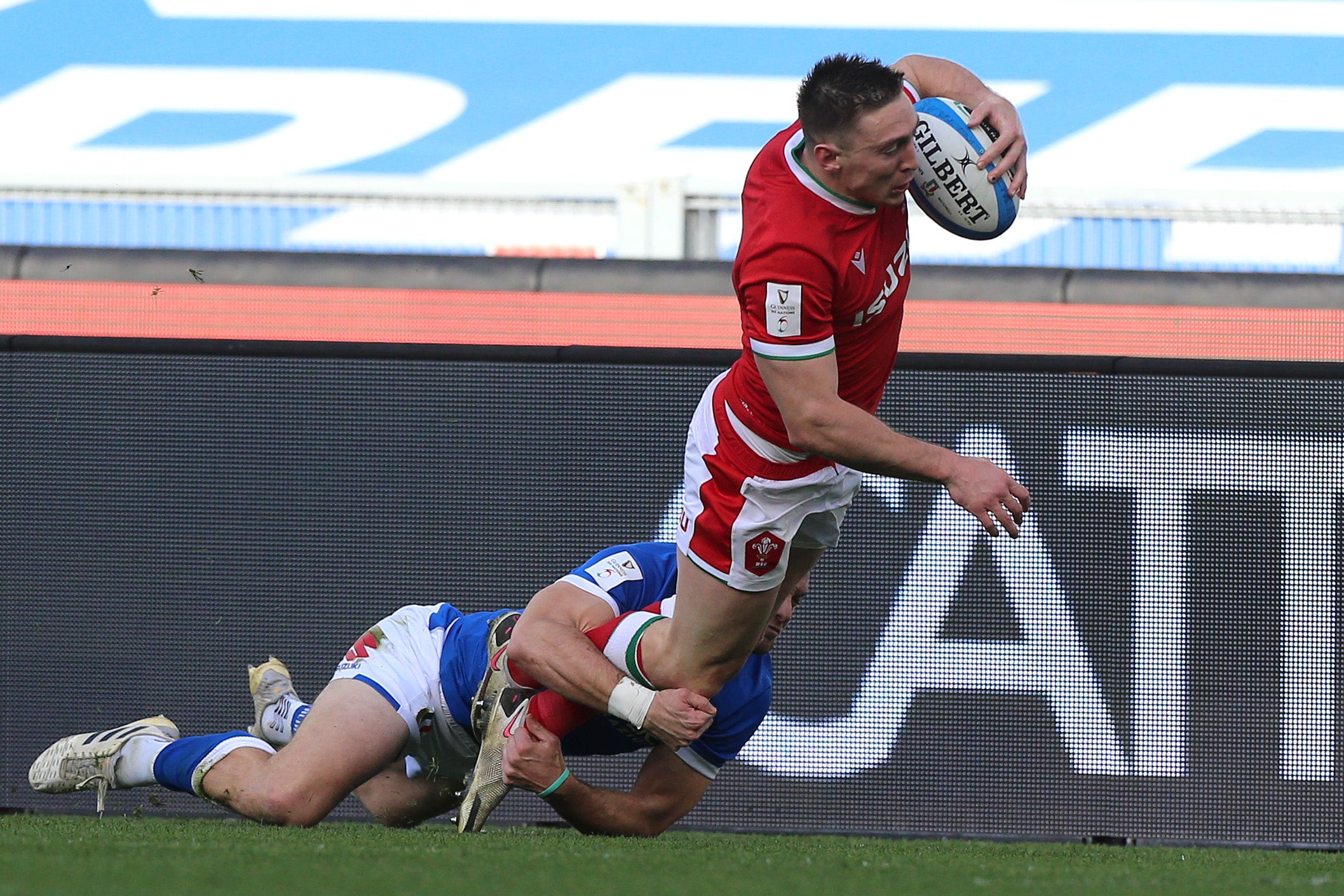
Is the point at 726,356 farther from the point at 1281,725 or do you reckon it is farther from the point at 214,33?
the point at 214,33

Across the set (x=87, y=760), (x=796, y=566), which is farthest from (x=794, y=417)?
(x=87, y=760)

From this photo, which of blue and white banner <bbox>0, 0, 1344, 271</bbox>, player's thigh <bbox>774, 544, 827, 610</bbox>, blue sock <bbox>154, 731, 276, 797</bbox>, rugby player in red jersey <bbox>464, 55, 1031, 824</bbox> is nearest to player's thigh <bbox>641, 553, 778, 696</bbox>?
rugby player in red jersey <bbox>464, 55, 1031, 824</bbox>

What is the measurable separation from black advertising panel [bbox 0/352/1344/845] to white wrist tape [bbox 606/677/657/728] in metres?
0.89

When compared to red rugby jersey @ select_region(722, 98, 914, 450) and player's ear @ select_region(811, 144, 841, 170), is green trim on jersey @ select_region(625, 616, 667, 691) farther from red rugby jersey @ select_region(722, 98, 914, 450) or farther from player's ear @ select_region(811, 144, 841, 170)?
player's ear @ select_region(811, 144, 841, 170)

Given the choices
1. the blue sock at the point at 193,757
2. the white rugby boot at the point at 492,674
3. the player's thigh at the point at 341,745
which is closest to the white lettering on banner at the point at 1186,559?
the white rugby boot at the point at 492,674

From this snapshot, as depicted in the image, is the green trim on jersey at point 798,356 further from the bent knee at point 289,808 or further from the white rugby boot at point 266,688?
the white rugby boot at point 266,688

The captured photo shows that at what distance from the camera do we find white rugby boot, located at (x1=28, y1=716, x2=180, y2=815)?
3.93 meters

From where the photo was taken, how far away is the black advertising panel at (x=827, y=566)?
14.0 ft

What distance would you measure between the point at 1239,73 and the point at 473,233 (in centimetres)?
871

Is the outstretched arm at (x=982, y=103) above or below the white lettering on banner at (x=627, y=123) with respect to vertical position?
above

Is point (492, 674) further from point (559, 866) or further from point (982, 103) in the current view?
point (982, 103)

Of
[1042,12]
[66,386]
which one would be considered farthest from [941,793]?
[1042,12]

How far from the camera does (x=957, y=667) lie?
4.33 metres

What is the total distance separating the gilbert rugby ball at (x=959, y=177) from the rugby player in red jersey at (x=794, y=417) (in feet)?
0.13
